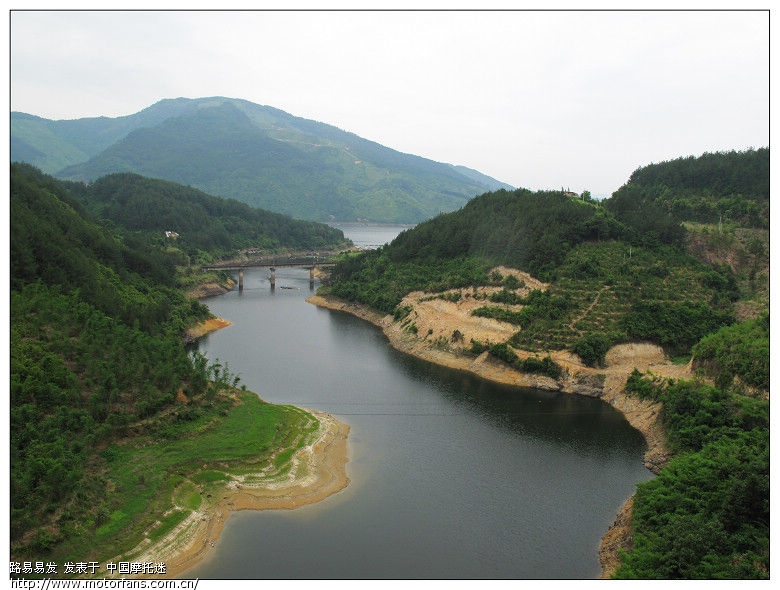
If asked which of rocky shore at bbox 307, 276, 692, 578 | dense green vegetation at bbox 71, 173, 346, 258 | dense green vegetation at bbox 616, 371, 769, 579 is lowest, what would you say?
dense green vegetation at bbox 616, 371, 769, 579

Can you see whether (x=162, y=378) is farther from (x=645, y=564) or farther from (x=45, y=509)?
(x=645, y=564)

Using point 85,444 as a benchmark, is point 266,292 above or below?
above

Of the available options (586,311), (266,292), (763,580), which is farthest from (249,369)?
(266,292)

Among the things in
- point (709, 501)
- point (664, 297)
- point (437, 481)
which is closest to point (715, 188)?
point (664, 297)

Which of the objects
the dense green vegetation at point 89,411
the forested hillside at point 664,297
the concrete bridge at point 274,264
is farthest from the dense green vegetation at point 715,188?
the concrete bridge at point 274,264

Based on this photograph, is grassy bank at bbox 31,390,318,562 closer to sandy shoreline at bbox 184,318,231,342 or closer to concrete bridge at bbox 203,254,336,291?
sandy shoreline at bbox 184,318,231,342

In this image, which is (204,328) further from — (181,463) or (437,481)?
(437,481)

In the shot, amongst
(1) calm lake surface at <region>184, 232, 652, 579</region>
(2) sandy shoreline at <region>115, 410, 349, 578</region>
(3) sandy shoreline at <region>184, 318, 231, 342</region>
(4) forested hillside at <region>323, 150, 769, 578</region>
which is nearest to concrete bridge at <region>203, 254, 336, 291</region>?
(4) forested hillside at <region>323, 150, 769, 578</region>
